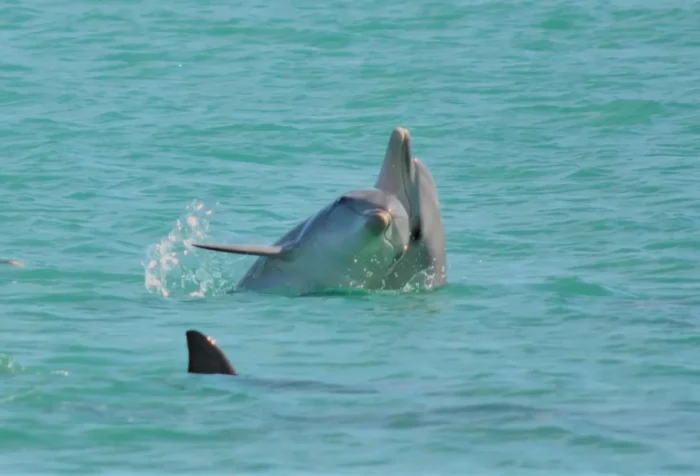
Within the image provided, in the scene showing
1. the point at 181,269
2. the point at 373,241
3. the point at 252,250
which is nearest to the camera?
the point at 252,250

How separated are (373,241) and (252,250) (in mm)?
952

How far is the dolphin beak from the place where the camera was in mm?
12109

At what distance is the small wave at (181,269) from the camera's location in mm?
13344

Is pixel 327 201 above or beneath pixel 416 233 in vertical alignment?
beneath

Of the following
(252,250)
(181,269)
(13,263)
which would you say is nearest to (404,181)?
(252,250)

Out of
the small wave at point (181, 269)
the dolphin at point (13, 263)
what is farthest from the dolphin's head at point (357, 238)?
the dolphin at point (13, 263)

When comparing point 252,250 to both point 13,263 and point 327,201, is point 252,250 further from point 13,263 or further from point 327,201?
point 327,201

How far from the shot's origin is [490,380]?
32.6ft

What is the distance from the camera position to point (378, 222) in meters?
12.1

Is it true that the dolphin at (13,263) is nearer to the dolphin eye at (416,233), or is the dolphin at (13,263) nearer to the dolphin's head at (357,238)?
the dolphin's head at (357,238)

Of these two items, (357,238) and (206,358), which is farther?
(357,238)

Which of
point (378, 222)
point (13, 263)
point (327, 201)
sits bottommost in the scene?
point (327, 201)

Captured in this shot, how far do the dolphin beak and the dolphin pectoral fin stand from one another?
0.76 meters

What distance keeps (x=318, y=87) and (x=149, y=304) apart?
42.6ft
